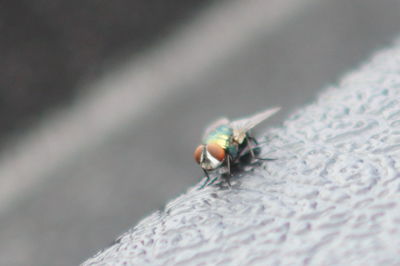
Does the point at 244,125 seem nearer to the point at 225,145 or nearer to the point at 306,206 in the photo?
the point at 225,145

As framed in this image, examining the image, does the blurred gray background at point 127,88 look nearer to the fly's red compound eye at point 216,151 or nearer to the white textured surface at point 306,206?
the fly's red compound eye at point 216,151

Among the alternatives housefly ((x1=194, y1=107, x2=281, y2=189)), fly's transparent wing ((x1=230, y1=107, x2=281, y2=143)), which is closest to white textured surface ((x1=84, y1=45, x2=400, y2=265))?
housefly ((x1=194, y1=107, x2=281, y2=189))

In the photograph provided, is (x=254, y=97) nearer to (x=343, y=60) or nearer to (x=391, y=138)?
(x=343, y=60)

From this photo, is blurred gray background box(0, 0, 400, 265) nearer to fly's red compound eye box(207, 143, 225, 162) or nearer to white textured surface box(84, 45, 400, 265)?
fly's red compound eye box(207, 143, 225, 162)

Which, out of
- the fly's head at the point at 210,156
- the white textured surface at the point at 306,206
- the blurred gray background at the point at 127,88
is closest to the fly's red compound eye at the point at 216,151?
the fly's head at the point at 210,156

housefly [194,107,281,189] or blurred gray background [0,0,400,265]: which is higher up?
blurred gray background [0,0,400,265]

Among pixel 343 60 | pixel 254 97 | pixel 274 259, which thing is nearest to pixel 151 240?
pixel 274 259
